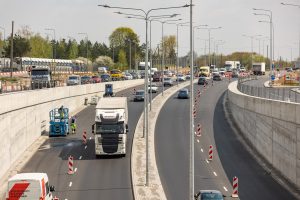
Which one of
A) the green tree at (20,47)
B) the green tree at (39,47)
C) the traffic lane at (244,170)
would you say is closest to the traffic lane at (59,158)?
the traffic lane at (244,170)

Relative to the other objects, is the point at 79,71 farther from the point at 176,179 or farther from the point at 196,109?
the point at 176,179

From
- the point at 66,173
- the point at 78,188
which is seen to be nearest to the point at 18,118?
the point at 66,173

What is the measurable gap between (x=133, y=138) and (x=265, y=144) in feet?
49.3

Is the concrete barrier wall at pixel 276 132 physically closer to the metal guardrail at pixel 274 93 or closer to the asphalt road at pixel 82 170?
the metal guardrail at pixel 274 93

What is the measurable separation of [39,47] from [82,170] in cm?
13840

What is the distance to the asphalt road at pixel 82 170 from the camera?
3769 centimetres

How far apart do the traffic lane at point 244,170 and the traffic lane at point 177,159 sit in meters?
1.68

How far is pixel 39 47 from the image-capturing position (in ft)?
586

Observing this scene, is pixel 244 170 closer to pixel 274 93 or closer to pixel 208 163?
pixel 208 163

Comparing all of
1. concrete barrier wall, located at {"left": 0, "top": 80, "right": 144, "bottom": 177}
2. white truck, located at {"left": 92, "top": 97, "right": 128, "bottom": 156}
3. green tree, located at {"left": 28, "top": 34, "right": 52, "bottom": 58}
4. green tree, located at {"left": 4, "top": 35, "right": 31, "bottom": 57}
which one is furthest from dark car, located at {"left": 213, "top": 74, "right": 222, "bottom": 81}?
white truck, located at {"left": 92, "top": 97, "right": 128, "bottom": 156}

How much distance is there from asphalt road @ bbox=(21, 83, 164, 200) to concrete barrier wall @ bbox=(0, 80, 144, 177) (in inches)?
63.9

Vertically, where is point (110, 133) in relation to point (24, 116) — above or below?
below

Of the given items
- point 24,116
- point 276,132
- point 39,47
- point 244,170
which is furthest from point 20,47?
point 276,132

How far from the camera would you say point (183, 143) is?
5553 cm
